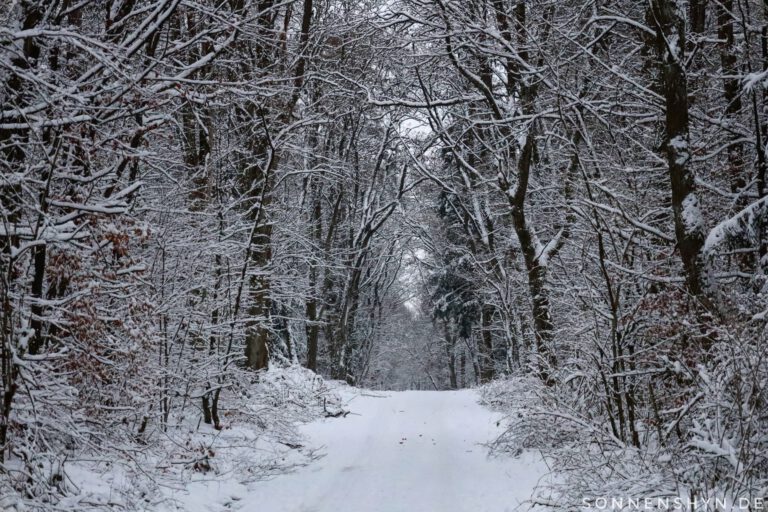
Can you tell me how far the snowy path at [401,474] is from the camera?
6.61m

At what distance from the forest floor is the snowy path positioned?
1 cm

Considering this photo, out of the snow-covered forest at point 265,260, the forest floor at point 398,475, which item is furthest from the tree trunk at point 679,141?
the forest floor at point 398,475

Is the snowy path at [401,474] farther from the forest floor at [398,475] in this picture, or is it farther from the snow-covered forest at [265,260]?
the snow-covered forest at [265,260]

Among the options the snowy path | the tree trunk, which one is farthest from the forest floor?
the tree trunk

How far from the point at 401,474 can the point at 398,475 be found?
0.08 m

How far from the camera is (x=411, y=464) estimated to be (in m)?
8.72

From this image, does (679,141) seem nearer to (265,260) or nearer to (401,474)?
(401,474)

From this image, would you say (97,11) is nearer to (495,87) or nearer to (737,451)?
(737,451)

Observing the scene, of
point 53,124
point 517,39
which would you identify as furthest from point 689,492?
point 517,39

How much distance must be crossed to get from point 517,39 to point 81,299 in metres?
9.50

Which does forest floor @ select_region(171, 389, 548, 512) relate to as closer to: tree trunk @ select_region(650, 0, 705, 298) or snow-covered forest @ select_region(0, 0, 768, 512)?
snow-covered forest @ select_region(0, 0, 768, 512)

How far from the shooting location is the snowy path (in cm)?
661

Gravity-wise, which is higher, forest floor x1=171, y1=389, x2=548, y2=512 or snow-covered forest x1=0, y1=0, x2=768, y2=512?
snow-covered forest x1=0, y1=0, x2=768, y2=512

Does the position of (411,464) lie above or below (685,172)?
below
